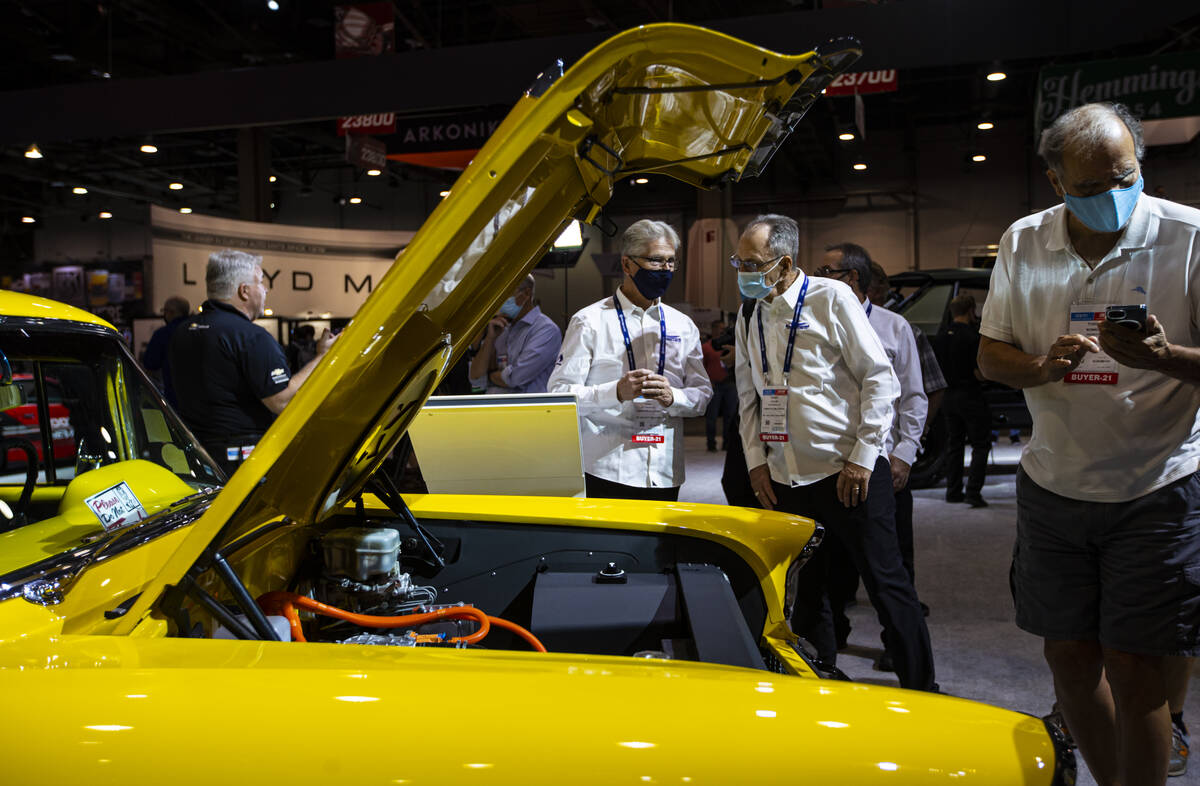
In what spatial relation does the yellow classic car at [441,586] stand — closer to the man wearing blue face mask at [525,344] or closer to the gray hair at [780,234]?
the gray hair at [780,234]

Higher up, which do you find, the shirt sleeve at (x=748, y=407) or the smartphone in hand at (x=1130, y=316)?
Result: the smartphone in hand at (x=1130, y=316)

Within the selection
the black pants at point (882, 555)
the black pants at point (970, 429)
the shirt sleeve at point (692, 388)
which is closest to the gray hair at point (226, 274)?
the shirt sleeve at point (692, 388)

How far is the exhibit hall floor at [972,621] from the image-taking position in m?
3.27

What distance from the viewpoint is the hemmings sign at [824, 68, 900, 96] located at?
8.20 meters

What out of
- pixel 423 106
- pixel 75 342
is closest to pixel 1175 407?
pixel 75 342

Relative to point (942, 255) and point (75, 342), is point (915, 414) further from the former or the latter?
point (942, 255)

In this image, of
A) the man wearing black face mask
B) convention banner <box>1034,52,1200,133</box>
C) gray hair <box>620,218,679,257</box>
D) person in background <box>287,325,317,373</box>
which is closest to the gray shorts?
the man wearing black face mask

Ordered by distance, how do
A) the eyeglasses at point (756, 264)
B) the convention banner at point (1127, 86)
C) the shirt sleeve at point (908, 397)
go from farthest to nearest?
the convention banner at point (1127, 86) → the shirt sleeve at point (908, 397) → the eyeglasses at point (756, 264)

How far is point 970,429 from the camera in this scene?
7.00 meters

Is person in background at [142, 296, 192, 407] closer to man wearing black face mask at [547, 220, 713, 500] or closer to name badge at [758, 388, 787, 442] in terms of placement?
man wearing black face mask at [547, 220, 713, 500]

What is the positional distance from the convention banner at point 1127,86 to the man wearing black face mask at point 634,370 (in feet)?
13.8

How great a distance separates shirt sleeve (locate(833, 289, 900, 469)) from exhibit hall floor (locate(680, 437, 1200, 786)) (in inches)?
44.6

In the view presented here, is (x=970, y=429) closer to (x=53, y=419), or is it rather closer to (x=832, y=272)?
(x=832, y=272)

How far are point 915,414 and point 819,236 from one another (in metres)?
16.7
